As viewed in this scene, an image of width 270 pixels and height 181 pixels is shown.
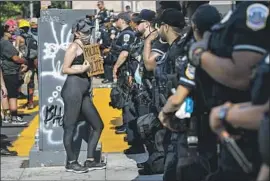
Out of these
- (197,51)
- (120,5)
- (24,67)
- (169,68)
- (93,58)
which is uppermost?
(197,51)

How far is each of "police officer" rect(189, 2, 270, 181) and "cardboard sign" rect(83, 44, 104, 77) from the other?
3737 millimetres

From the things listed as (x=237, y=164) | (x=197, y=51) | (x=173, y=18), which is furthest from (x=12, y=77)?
(x=237, y=164)

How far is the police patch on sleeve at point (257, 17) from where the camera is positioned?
336 centimetres

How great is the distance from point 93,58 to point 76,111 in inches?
24.9

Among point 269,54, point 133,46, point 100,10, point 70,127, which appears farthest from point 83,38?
point 100,10

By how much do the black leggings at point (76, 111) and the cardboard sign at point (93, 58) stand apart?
13 centimetres

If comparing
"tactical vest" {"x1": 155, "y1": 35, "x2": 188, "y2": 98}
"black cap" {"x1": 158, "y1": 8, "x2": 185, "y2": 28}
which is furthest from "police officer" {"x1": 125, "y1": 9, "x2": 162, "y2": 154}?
"tactical vest" {"x1": 155, "y1": 35, "x2": 188, "y2": 98}

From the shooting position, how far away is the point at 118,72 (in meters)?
10.1

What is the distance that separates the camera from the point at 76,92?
7.38m

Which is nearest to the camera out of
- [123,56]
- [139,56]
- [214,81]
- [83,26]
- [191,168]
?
[214,81]

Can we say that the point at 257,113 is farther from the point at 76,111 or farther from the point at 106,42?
the point at 106,42

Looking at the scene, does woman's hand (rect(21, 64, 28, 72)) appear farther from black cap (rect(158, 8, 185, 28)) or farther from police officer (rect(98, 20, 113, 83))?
black cap (rect(158, 8, 185, 28))

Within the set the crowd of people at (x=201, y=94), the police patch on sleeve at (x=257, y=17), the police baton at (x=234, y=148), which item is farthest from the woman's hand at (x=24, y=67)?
the police baton at (x=234, y=148)

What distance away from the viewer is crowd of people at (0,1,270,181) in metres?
3.12
